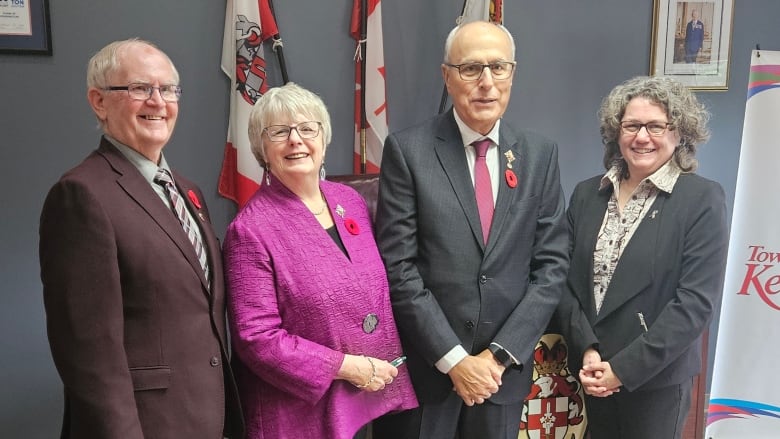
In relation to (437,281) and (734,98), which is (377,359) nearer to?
(437,281)

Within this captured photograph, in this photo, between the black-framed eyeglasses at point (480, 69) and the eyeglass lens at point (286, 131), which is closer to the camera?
the eyeglass lens at point (286, 131)

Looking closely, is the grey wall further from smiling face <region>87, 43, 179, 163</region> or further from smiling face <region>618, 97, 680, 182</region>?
smiling face <region>87, 43, 179, 163</region>

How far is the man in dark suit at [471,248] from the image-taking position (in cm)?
171

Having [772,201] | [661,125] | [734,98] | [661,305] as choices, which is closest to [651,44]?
[734,98]

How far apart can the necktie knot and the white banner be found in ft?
4.50

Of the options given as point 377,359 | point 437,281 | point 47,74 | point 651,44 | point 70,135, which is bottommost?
point 377,359

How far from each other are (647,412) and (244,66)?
7.18ft

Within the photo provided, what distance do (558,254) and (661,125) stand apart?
53cm

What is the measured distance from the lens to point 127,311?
134 cm

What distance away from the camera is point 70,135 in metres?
2.73

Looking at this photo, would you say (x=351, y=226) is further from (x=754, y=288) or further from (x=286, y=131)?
(x=754, y=288)

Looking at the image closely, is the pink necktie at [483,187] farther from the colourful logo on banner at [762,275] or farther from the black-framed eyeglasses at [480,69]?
the colourful logo on banner at [762,275]

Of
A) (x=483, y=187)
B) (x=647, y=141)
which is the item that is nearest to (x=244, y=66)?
(x=483, y=187)

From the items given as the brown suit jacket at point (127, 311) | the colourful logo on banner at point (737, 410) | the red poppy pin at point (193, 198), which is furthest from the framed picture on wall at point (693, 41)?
the brown suit jacket at point (127, 311)
